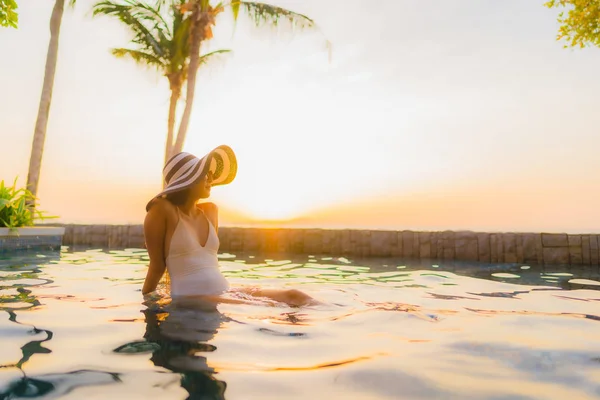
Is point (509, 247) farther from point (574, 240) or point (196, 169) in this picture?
point (196, 169)

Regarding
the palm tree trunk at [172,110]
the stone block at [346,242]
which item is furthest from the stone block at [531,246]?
the palm tree trunk at [172,110]

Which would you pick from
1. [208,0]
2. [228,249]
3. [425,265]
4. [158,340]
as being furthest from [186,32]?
[158,340]

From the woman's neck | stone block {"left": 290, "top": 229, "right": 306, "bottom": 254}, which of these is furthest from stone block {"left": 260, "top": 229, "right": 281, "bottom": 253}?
the woman's neck

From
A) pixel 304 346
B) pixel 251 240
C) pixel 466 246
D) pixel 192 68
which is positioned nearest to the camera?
pixel 304 346

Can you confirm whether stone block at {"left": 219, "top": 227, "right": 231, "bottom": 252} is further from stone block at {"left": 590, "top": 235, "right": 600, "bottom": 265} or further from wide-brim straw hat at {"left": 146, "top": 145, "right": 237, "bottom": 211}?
stone block at {"left": 590, "top": 235, "right": 600, "bottom": 265}

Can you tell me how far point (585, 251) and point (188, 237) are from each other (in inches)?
260

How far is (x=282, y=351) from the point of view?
198 centimetres

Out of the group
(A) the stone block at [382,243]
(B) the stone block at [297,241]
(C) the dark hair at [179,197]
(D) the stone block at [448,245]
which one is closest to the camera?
(C) the dark hair at [179,197]

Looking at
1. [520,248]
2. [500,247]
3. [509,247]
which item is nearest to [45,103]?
[500,247]

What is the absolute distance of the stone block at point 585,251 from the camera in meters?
6.99

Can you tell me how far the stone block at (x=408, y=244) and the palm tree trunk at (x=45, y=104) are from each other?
26.5 ft

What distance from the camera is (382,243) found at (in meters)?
8.40

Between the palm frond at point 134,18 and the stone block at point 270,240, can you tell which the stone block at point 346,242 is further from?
the palm frond at point 134,18

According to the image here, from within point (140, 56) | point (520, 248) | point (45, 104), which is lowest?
point (520, 248)
